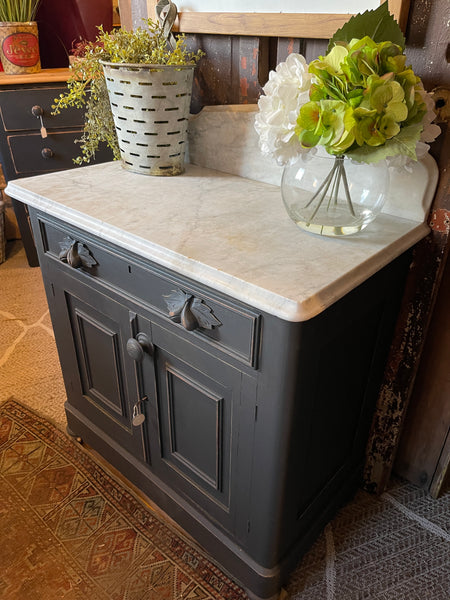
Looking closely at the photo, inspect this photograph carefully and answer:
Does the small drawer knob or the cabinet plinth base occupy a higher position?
the small drawer knob

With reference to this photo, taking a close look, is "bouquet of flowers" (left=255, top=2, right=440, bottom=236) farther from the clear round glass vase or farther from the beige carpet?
the beige carpet

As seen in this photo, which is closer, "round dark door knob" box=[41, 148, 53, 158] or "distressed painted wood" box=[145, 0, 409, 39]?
"distressed painted wood" box=[145, 0, 409, 39]

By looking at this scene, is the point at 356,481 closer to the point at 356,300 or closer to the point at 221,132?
the point at 356,300

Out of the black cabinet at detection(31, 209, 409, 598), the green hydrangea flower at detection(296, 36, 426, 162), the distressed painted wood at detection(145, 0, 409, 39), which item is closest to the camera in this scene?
the green hydrangea flower at detection(296, 36, 426, 162)

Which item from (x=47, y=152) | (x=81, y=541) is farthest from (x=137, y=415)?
(x=47, y=152)

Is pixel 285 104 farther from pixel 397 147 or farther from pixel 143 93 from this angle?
pixel 143 93

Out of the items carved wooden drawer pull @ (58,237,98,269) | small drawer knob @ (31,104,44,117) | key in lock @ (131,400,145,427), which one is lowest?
key in lock @ (131,400,145,427)

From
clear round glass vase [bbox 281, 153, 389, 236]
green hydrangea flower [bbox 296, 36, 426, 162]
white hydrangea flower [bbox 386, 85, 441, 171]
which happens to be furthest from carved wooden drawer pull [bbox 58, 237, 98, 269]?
white hydrangea flower [bbox 386, 85, 441, 171]

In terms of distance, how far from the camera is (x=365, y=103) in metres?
0.83

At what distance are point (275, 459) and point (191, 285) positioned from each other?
40 centimetres

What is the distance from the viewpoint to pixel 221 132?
1390mm

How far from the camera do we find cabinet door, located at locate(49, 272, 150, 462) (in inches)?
49.2

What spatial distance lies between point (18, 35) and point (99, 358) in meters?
1.88

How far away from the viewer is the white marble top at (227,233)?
84 cm
